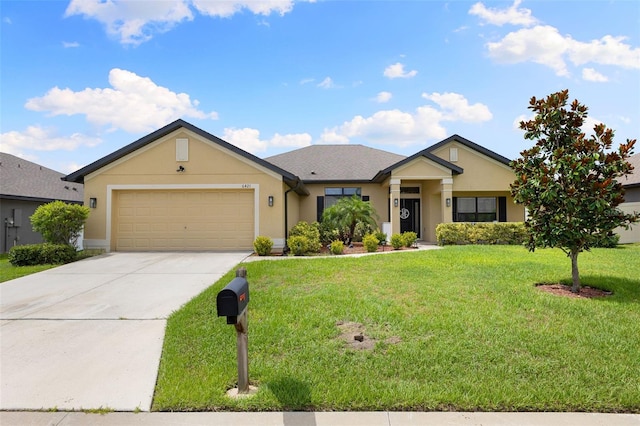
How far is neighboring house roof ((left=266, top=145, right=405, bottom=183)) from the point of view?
1856cm

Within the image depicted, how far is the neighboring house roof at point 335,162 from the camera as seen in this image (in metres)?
18.6

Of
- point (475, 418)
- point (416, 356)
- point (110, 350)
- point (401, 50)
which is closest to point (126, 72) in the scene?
point (401, 50)

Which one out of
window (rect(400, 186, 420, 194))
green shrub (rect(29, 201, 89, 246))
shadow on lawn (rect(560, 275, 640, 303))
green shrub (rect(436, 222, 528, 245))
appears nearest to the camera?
shadow on lawn (rect(560, 275, 640, 303))

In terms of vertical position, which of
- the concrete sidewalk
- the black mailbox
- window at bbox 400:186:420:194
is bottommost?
the concrete sidewalk

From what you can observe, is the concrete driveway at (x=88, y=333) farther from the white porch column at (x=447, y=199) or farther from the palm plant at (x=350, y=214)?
the white porch column at (x=447, y=199)

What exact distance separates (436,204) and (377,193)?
2.98 m

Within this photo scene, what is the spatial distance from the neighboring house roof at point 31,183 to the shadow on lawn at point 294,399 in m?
16.6

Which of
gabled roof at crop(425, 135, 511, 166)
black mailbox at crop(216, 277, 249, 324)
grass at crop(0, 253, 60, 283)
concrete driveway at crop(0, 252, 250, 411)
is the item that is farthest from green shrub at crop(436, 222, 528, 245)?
grass at crop(0, 253, 60, 283)

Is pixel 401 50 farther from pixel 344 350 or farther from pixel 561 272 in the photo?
pixel 344 350

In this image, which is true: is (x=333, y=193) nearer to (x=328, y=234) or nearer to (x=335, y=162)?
(x=335, y=162)

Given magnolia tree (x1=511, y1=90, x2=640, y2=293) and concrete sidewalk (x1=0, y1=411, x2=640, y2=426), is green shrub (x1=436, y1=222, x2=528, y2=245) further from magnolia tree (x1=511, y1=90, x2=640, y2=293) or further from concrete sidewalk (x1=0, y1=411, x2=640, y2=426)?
concrete sidewalk (x1=0, y1=411, x2=640, y2=426)

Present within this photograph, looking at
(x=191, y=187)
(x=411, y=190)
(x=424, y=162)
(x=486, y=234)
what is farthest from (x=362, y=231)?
(x=191, y=187)

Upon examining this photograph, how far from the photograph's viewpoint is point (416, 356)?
3996 mm

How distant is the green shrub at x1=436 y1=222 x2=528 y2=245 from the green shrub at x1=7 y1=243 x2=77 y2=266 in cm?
1379
